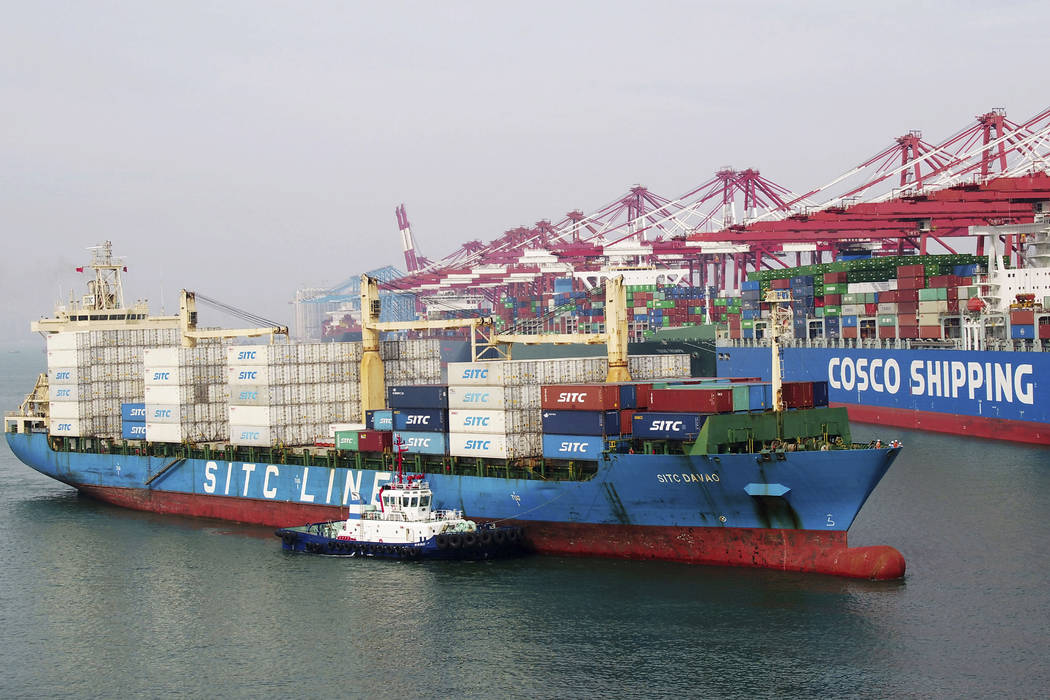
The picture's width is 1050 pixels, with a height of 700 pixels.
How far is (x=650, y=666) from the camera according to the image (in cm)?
2573

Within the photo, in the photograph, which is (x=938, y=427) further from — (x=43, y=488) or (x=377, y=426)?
(x=43, y=488)

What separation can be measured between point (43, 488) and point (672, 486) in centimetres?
3710

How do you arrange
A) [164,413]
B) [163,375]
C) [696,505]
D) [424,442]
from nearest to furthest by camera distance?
[696,505]
[424,442]
[163,375]
[164,413]

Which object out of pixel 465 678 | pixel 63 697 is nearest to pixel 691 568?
pixel 465 678

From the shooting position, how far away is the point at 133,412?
1892 inches

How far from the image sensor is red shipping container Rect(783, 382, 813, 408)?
34.8 m

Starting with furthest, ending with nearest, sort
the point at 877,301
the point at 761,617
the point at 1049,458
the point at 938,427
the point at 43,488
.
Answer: the point at 877,301
the point at 938,427
the point at 43,488
the point at 1049,458
the point at 761,617

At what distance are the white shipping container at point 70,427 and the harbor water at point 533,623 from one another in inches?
405

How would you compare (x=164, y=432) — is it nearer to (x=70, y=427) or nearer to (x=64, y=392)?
(x=70, y=427)

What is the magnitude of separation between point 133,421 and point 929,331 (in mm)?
45189

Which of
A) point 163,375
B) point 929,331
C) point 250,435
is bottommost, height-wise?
point 250,435

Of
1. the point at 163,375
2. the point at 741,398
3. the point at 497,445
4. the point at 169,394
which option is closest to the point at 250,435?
the point at 169,394

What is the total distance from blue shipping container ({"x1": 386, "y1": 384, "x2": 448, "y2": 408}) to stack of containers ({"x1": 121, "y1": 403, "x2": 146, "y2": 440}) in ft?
47.2

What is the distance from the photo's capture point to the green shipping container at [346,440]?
40.3 meters
